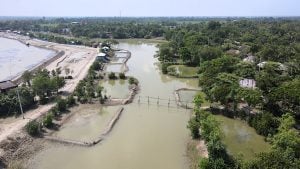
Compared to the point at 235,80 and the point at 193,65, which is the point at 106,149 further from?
the point at 193,65

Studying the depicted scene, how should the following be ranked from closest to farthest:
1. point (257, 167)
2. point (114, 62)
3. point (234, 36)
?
point (257, 167) < point (114, 62) < point (234, 36)

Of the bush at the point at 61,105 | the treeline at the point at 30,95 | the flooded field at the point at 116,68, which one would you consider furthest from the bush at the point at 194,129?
the flooded field at the point at 116,68

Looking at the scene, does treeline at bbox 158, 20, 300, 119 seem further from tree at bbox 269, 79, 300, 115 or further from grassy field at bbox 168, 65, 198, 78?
grassy field at bbox 168, 65, 198, 78

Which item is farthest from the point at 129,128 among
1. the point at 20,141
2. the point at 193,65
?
the point at 193,65

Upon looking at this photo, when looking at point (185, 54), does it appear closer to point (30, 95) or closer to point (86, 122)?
point (86, 122)

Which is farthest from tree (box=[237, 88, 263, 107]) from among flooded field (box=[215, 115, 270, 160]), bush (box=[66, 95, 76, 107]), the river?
bush (box=[66, 95, 76, 107])

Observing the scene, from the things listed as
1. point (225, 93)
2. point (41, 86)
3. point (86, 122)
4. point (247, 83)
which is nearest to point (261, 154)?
point (225, 93)

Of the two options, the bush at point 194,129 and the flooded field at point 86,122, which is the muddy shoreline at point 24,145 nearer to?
the flooded field at point 86,122
